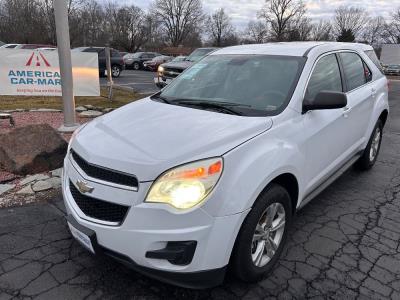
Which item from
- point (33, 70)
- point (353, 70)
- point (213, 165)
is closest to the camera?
point (213, 165)

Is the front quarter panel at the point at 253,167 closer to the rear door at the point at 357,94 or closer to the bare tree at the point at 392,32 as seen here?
the rear door at the point at 357,94

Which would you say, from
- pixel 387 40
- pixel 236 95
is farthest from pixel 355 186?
pixel 387 40

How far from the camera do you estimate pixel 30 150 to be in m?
5.11

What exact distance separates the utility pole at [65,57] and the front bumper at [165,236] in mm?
4925

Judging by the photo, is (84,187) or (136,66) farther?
(136,66)

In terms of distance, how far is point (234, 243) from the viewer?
8.30 feet

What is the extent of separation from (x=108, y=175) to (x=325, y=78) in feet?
8.11

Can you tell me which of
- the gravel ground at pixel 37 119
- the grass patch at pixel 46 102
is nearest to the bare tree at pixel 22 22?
the grass patch at pixel 46 102

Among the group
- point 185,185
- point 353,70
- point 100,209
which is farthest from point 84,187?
point 353,70

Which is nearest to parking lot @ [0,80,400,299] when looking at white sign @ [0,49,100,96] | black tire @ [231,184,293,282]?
black tire @ [231,184,293,282]

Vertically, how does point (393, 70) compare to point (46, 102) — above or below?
below

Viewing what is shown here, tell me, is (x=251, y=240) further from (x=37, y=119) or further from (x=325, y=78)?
(x=37, y=119)

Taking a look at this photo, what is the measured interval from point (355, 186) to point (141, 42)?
71.4 metres

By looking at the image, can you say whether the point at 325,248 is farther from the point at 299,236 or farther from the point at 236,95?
the point at 236,95
